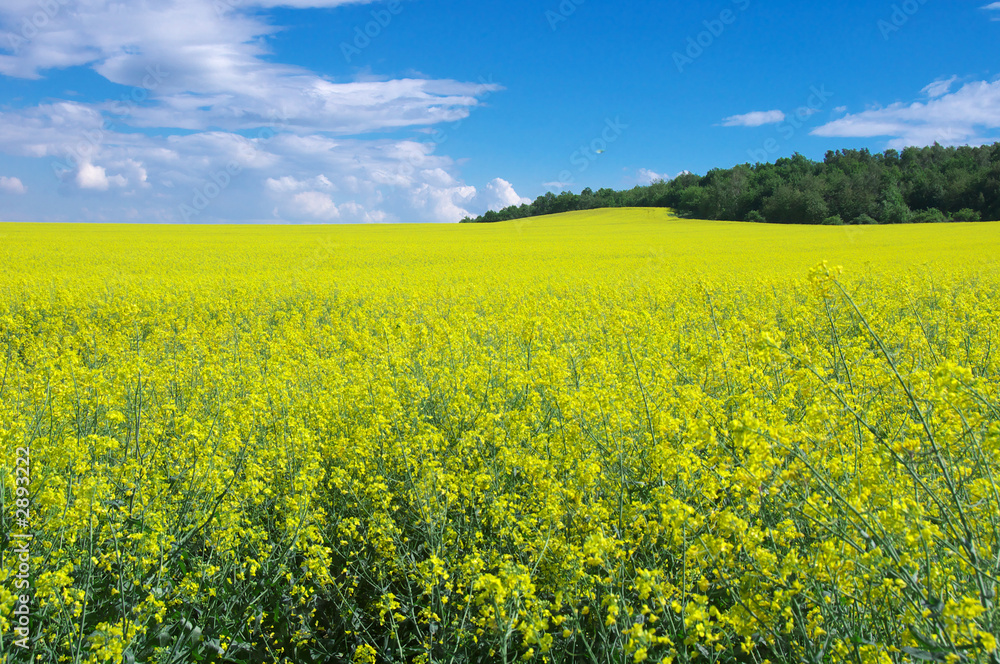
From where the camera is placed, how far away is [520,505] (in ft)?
11.1

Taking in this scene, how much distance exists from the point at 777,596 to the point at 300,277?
16532 millimetres

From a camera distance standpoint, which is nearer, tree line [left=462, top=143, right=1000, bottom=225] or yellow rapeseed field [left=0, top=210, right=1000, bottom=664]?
yellow rapeseed field [left=0, top=210, right=1000, bottom=664]

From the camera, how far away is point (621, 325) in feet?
22.7

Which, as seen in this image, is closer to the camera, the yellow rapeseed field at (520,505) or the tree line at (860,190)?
the yellow rapeseed field at (520,505)

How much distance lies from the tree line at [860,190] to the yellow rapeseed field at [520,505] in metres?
53.6

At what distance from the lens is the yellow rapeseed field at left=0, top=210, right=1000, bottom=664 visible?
2.18 metres

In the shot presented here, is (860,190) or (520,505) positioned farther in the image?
(860,190)

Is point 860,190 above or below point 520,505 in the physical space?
above

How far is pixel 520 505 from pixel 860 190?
61.6 meters

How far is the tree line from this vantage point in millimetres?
50250

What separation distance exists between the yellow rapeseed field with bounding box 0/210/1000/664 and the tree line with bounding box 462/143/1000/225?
2110 inches

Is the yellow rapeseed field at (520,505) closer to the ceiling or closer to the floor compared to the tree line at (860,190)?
closer to the floor

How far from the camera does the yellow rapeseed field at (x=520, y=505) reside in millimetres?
2176

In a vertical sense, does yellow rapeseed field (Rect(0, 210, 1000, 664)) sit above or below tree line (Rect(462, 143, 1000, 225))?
below
